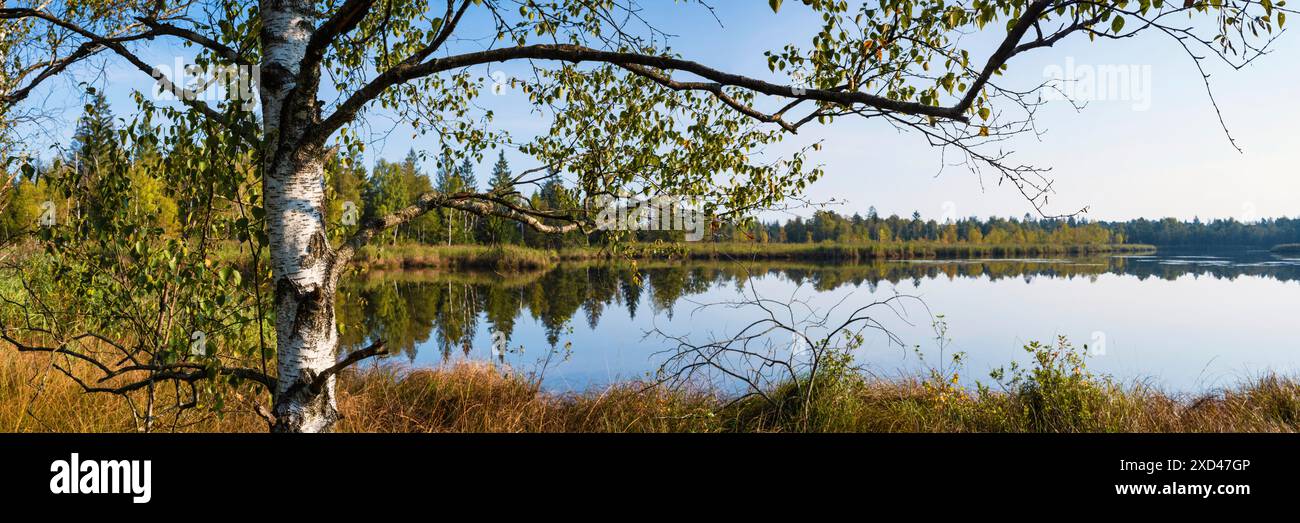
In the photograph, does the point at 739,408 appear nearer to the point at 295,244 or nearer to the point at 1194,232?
the point at 295,244

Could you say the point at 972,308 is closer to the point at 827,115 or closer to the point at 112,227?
the point at 827,115

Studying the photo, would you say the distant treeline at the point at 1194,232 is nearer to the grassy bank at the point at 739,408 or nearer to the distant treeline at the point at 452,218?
the distant treeline at the point at 452,218

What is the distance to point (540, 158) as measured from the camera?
14.0 feet

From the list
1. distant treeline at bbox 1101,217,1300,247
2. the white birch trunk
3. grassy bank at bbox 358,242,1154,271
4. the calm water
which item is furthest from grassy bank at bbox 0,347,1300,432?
distant treeline at bbox 1101,217,1300,247

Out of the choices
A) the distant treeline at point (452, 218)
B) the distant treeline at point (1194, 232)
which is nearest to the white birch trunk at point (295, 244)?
the distant treeline at point (452, 218)

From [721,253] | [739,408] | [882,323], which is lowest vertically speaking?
[882,323]

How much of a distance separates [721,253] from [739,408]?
6.99 metres

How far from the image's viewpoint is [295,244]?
2.37 m

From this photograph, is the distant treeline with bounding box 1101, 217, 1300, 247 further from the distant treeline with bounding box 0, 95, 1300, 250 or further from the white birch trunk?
the white birch trunk

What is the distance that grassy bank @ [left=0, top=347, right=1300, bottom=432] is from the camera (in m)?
4.90

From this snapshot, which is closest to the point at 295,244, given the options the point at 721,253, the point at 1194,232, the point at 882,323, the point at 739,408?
the point at 739,408

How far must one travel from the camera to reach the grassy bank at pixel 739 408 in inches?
193
